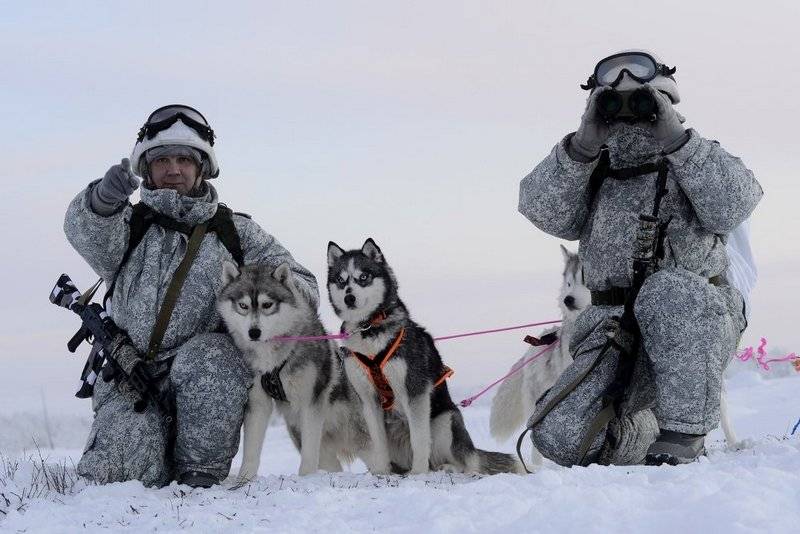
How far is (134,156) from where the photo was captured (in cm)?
509

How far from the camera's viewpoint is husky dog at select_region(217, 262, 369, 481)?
489cm

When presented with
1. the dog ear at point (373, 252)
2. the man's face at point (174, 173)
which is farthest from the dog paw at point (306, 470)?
the man's face at point (174, 173)

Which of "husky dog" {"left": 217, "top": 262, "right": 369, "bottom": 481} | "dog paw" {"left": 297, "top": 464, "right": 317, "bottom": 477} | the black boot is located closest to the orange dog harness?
"husky dog" {"left": 217, "top": 262, "right": 369, "bottom": 481}

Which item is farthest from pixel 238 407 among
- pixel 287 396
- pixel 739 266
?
pixel 739 266

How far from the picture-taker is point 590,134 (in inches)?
161

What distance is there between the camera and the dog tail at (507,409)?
22.9ft

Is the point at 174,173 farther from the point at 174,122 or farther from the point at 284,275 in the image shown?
the point at 284,275

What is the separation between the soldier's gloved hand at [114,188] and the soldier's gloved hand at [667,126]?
2635 mm

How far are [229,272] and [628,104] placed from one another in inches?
94.6

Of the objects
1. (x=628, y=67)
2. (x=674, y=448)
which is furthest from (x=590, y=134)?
(x=674, y=448)

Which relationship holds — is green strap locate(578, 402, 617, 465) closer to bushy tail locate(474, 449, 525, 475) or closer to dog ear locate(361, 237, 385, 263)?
Answer: bushy tail locate(474, 449, 525, 475)

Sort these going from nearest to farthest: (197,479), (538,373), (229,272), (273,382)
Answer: (197,479)
(273,382)
(229,272)
(538,373)

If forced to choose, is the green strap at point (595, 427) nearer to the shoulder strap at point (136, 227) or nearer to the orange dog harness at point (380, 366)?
the orange dog harness at point (380, 366)

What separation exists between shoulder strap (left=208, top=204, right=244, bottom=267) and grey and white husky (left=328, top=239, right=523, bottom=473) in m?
0.56
